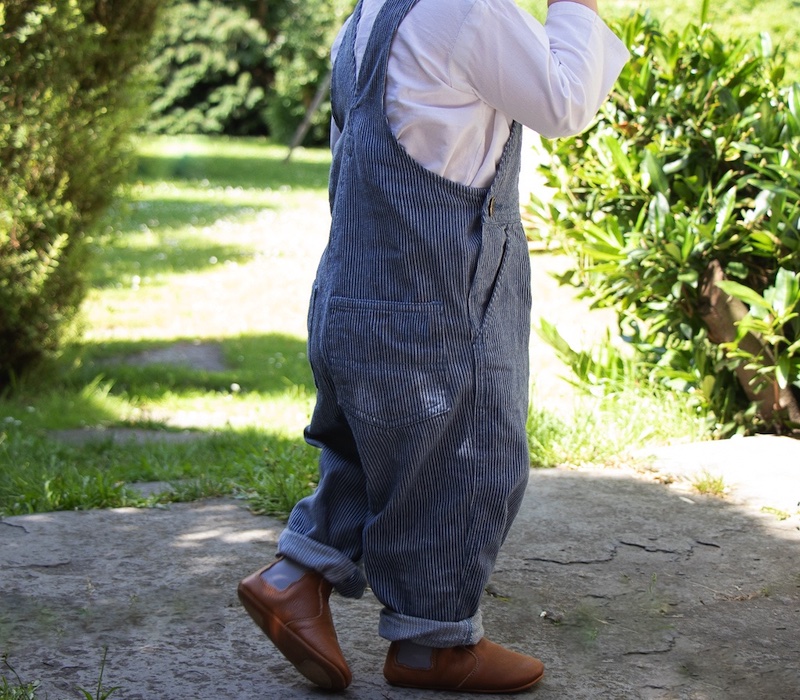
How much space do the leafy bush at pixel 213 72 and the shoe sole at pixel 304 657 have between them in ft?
88.8

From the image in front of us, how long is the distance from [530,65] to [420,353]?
0.60m

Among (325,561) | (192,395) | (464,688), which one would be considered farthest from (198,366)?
(464,688)

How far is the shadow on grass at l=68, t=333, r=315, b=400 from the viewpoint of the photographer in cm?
642

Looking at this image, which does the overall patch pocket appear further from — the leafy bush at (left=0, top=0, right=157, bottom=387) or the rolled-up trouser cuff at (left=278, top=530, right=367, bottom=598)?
the leafy bush at (left=0, top=0, right=157, bottom=387)

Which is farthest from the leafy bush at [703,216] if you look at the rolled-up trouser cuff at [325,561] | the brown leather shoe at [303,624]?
the brown leather shoe at [303,624]

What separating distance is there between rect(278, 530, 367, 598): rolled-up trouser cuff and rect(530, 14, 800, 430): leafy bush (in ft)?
6.64

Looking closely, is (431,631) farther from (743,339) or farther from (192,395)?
(192,395)

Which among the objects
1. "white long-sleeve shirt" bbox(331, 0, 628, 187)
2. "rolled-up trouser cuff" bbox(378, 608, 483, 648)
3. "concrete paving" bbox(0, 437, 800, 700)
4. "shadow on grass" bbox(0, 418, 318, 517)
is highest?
"white long-sleeve shirt" bbox(331, 0, 628, 187)

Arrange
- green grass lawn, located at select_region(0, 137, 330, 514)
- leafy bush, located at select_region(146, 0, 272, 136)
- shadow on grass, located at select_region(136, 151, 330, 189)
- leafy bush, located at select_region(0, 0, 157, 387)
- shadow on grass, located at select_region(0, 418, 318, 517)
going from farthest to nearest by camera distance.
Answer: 1. leafy bush, located at select_region(146, 0, 272, 136)
2. shadow on grass, located at select_region(136, 151, 330, 189)
3. leafy bush, located at select_region(0, 0, 157, 387)
4. green grass lawn, located at select_region(0, 137, 330, 514)
5. shadow on grass, located at select_region(0, 418, 318, 517)

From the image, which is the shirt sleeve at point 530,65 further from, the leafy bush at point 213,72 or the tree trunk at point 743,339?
the leafy bush at point 213,72

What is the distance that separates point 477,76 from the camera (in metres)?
1.97

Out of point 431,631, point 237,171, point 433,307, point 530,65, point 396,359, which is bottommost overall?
point 237,171

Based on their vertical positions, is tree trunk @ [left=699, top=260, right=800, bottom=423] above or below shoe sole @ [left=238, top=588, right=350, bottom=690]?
above

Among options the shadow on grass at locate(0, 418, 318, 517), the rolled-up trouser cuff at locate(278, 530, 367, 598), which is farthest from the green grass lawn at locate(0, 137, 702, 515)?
the rolled-up trouser cuff at locate(278, 530, 367, 598)
